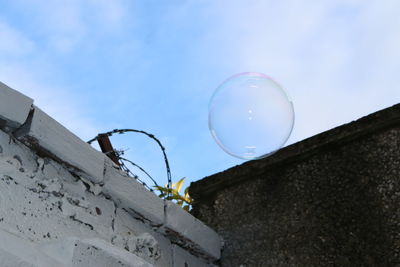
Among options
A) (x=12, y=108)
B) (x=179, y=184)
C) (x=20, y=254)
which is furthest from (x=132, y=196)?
(x=179, y=184)

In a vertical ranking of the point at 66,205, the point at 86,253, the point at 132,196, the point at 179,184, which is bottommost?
the point at 86,253

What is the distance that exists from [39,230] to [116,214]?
0.55 metres

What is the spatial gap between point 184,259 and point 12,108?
1.35m

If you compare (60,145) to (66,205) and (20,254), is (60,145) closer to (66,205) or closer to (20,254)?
(66,205)

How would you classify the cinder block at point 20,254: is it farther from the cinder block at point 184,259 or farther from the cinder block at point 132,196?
the cinder block at point 184,259

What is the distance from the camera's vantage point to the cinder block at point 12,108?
195 cm

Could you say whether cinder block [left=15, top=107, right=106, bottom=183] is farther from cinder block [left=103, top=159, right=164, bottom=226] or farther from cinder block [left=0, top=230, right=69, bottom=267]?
cinder block [left=0, top=230, right=69, bottom=267]

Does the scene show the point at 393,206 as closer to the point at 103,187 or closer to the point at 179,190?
the point at 103,187

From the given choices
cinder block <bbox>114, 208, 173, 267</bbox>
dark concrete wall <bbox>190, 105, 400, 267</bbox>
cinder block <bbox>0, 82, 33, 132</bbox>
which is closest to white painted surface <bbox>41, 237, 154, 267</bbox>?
cinder block <bbox>114, 208, 173, 267</bbox>

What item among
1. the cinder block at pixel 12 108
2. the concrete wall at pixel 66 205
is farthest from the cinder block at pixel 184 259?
the cinder block at pixel 12 108

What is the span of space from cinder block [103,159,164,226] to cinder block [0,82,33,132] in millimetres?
549

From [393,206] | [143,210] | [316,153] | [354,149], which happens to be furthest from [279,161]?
[143,210]

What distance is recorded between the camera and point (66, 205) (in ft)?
7.23

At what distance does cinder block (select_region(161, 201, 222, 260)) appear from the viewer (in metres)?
2.79
